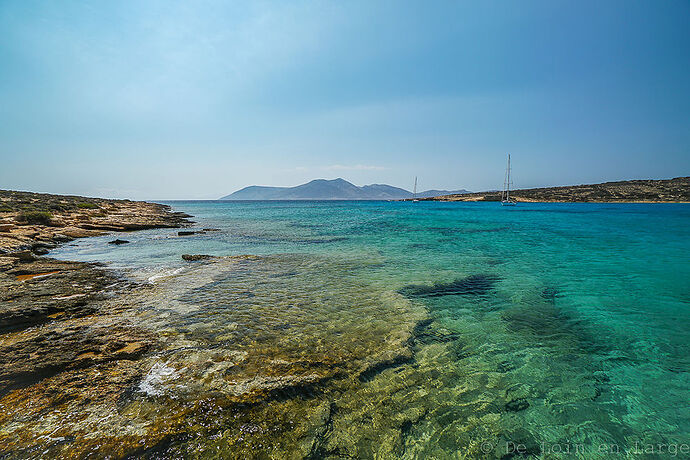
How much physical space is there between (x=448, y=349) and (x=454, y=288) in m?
Result: 5.11

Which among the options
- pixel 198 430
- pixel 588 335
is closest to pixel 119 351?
pixel 198 430

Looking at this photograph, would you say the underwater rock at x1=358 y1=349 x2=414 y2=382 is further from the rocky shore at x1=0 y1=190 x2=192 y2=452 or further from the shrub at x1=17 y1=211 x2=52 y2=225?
the shrub at x1=17 y1=211 x2=52 y2=225

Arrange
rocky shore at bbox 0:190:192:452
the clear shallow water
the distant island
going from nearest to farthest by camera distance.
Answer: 1. the clear shallow water
2. rocky shore at bbox 0:190:192:452
3. the distant island

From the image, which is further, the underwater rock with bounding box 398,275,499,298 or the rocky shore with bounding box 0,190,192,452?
the underwater rock with bounding box 398,275,499,298

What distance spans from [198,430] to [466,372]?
492cm

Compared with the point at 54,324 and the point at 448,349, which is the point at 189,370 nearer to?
the point at 54,324

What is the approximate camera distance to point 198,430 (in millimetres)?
3969

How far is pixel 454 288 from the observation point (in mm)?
11336

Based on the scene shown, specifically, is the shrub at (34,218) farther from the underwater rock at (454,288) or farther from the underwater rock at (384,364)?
the underwater rock at (384,364)

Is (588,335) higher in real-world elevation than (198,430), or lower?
lower

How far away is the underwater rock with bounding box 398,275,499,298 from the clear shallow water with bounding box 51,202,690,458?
8cm

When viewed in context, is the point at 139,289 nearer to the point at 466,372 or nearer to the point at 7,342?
the point at 7,342

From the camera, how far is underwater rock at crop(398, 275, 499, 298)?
420 inches

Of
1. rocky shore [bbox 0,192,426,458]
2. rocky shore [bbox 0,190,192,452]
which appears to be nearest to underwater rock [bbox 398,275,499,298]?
rocky shore [bbox 0,192,426,458]
